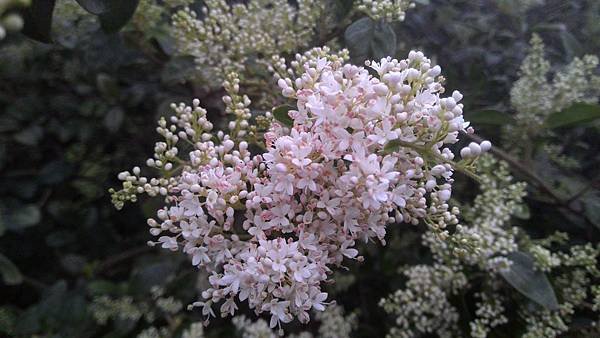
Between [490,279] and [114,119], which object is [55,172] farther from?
[490,279]

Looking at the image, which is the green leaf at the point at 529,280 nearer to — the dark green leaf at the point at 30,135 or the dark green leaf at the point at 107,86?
the dark green leaf at the point at 107,86

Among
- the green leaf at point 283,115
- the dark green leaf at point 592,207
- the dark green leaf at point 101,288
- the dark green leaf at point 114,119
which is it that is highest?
the green leaf at point 283,115

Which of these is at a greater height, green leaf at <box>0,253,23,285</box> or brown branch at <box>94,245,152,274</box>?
green leaf at <box>0,253,23,285</box>

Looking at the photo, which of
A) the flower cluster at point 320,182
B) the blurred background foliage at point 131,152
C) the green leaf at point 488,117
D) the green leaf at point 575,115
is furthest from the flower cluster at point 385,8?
the green leaf at point 575,115

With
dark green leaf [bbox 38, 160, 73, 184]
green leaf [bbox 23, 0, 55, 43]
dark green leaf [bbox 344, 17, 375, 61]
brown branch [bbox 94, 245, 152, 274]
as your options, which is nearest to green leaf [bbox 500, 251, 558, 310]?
dark green leaf [bbox 344, 17, 375, 61]

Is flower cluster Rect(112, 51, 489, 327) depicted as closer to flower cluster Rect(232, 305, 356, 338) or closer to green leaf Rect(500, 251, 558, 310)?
green leaf Rect(500, 251, 558, 310)
